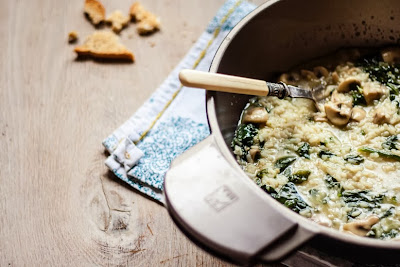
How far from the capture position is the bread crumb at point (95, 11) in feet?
8.55

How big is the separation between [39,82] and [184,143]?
82 centimetres

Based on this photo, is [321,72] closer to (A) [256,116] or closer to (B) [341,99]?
(B) [341,99]

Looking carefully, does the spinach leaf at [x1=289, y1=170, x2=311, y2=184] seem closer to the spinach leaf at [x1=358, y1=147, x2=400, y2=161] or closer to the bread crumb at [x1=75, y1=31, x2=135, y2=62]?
the spinach leaf at [x1=358, y1=147, x2=400, y2=161]

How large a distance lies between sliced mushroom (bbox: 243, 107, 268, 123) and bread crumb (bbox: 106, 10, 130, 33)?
0.95 m

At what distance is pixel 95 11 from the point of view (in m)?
2.62

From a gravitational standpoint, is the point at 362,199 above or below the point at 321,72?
below

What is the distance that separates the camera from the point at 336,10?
7.25 feet

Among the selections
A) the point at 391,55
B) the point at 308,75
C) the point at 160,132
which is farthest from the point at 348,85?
the point at 160,132

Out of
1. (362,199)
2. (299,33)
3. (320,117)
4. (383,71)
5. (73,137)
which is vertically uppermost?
(299,33)

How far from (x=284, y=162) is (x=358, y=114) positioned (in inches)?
15.5

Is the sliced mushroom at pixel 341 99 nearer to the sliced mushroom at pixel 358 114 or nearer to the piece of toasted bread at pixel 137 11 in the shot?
the sliced mushroom at pixel 358 114

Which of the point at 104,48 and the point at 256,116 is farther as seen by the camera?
the point at 104,48

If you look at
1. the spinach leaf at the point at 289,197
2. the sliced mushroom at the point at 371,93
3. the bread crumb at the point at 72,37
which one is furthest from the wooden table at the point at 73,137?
the sliced mushroom at the point at 371,93

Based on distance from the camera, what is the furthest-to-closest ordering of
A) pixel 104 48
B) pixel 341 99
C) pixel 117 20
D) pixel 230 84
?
pixel 117 20
pixel 104 48
pixel 341 99
pixel 230 84
